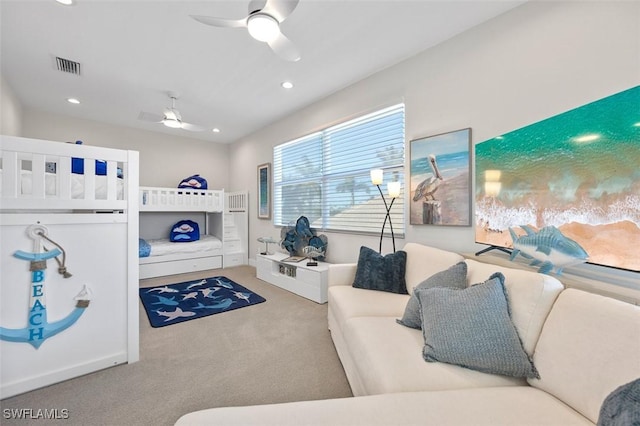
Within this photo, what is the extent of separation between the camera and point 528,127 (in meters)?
1.68

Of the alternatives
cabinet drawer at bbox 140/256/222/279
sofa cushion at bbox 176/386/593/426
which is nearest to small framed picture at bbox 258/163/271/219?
cabinet drawer at bbox 140/256/222/279

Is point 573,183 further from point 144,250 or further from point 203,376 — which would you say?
point 144,250

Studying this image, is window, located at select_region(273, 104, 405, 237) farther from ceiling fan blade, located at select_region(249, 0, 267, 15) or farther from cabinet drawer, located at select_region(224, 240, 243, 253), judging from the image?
ceiling fan blade, located at select_region(249, 0, 267, 15)

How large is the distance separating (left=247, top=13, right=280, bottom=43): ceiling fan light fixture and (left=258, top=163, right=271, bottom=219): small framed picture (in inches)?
112

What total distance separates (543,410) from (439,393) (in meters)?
Result: 0.33

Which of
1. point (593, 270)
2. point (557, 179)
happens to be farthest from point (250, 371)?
point (557, 179)

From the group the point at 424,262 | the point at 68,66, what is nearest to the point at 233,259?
the point at 68,66

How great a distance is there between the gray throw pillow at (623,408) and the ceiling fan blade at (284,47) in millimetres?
2239

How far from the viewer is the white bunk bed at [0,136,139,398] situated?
148 centimetres

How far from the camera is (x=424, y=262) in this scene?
1977 mm

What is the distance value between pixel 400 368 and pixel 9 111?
4960 mm

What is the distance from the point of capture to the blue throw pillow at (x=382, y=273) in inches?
81.4

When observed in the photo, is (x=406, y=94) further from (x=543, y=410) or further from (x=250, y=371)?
(x=250, y=371)

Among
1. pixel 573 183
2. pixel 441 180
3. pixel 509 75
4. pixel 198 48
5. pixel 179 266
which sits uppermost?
pixel 198 48
